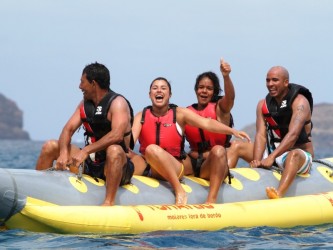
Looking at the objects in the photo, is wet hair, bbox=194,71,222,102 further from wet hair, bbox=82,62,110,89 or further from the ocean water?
the ocean water

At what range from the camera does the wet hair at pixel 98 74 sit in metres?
8.16

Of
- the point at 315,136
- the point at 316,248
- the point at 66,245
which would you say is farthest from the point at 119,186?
the point at 315,136

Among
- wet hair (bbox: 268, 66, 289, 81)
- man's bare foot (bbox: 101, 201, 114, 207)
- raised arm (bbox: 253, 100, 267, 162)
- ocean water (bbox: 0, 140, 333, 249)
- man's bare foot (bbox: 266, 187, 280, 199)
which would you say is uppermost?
wet hair (bbox: 268, 66, 289, 81)

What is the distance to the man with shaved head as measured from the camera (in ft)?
29.9

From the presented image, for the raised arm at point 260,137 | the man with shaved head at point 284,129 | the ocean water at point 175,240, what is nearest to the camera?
the ocean water at point 175,240

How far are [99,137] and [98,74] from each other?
0.62m

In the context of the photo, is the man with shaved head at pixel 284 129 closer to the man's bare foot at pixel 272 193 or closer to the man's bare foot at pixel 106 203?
the man's bare foot at pixel 272 193

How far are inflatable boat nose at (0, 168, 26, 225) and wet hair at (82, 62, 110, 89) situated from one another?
137cm

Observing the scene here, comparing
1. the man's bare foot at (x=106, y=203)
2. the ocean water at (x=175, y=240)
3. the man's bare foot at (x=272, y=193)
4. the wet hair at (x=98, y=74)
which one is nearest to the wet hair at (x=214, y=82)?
the man's bare foot at (x=272, y=193)

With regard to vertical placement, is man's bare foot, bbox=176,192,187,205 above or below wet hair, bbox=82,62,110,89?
below

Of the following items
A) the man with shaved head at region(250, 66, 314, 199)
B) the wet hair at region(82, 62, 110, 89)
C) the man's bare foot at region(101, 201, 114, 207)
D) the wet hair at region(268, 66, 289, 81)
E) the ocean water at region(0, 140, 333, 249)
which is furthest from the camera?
the wet hair at region(268, 66, 289, 81)

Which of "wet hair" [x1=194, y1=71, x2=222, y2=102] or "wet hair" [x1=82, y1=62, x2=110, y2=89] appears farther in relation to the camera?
"wet hair" [x1=194, y1=71, x2=222, y2=102]

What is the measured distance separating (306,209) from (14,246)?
3217mm

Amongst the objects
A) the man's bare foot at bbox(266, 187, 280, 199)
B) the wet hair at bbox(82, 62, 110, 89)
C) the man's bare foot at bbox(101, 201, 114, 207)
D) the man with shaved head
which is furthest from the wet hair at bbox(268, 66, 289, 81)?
the man's bare foot at bbox(101, 201, 114, 207)
